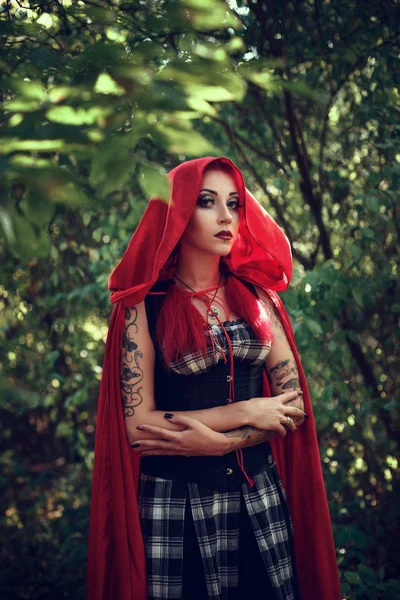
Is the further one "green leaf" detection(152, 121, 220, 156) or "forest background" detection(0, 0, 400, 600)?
"forest background" detection(0, 0, 400, 600)

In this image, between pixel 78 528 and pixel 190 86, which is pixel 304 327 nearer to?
pixel 190 86

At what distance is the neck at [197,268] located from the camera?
174 cm

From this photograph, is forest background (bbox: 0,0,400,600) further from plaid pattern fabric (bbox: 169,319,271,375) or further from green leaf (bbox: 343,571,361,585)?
plaid pattern fabric (bbox: 169,319,271,375)

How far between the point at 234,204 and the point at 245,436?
0.76 m

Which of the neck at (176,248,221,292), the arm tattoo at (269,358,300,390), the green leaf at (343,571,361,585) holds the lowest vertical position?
the green leaf at (343,571,361,585)

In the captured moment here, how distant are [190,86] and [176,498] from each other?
1.20 meters

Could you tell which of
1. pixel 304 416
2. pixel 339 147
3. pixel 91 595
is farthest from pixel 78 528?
pixel 339 147

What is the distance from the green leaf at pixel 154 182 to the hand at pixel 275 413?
0.97m

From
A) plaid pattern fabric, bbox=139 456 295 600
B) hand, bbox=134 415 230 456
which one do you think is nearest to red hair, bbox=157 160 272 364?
hand, bbox=134 415 230 456

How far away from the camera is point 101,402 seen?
1.74 m

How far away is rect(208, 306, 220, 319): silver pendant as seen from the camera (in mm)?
1696

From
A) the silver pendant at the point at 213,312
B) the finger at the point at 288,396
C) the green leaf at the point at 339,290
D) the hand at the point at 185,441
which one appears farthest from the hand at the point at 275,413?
the green leaf at the point at 339,290

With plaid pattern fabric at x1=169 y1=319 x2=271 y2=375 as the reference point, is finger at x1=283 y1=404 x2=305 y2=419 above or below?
below

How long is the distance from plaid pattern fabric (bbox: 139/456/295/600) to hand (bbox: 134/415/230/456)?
12cm
